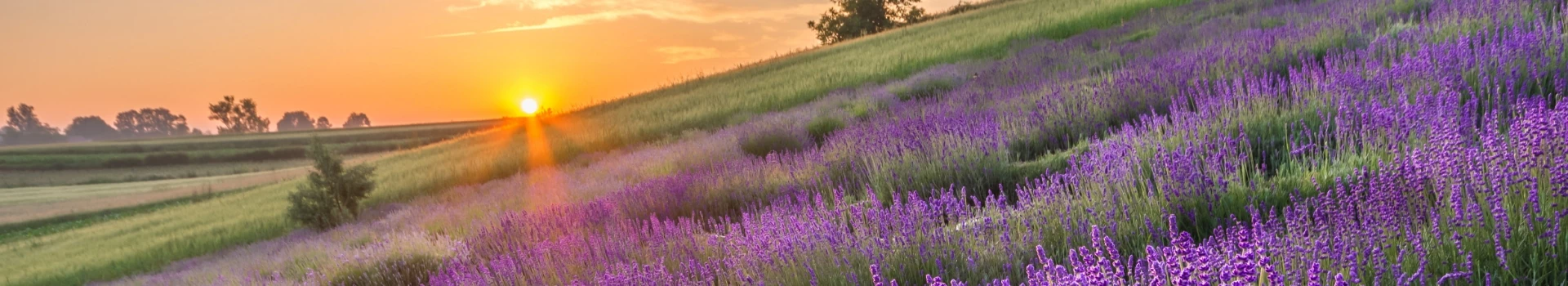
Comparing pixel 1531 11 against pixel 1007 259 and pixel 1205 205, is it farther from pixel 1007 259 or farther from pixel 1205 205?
pixel 1007 259

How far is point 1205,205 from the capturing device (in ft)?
7.84

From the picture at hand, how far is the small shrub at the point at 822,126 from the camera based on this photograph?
7.77 metres

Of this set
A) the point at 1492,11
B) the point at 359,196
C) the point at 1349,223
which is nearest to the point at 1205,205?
the point at 1349,223

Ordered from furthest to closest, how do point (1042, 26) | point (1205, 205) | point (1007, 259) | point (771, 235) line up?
point (1042, 26), point (771, 235), point (1205, 205), point (1007, 259)

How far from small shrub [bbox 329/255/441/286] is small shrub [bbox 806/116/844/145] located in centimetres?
393

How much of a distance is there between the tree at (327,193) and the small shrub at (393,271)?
5.71 meters

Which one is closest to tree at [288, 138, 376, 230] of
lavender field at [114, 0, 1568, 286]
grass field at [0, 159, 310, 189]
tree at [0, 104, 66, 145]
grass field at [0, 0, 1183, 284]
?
grass field at [0, 0, 1183, 284]

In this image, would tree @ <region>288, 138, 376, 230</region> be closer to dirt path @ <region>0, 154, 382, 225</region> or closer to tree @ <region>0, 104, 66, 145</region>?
dirt path @ <region>0, 154, 382, 225</region>

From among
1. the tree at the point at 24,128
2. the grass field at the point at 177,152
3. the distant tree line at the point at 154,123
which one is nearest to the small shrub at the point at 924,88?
the grass field at the point at 177,152

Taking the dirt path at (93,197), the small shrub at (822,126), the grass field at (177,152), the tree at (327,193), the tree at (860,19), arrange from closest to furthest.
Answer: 1. the small shrub at (822,126)
2. the tree at (327,193)
3. the dirt path at (93,197)
4. the tree at (860,19)
5. the grass field at (177,152)

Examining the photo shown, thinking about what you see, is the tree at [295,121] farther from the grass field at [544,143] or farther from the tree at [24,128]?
the grass field at [544,143]


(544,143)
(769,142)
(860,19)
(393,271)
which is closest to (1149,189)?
(393,271)

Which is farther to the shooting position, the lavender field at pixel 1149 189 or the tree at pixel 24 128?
A: the tree at pixel 24 128

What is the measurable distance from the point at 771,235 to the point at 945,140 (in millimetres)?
1722
